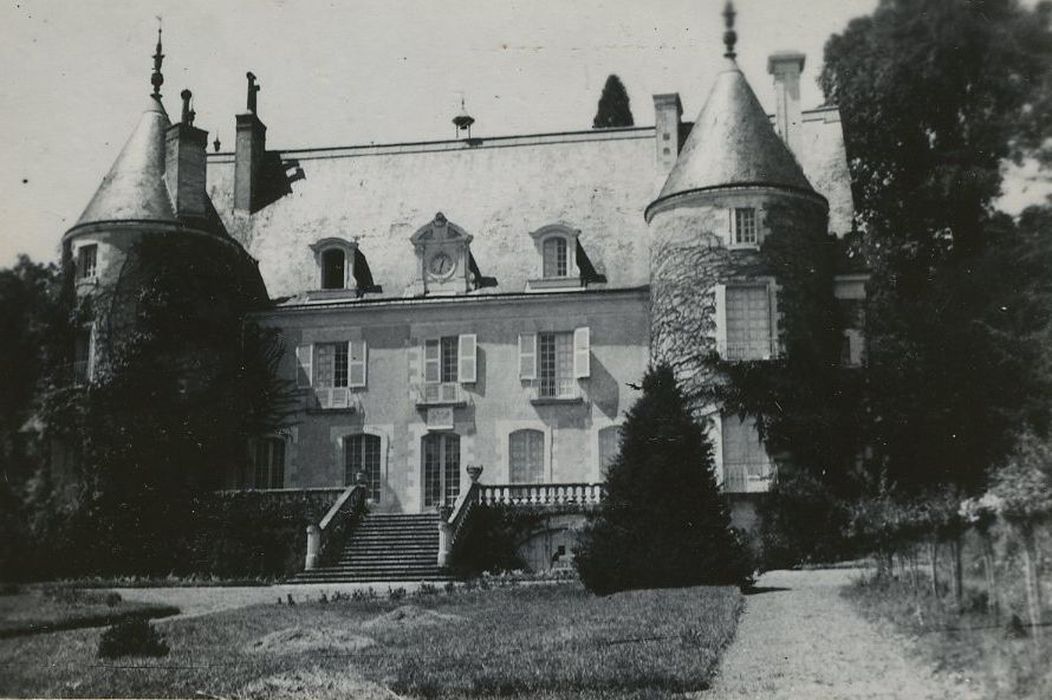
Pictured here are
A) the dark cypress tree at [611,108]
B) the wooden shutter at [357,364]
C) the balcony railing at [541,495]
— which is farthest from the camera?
the dark cypress tree at [611,108]

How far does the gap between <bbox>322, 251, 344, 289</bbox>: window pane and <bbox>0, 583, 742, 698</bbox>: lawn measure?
1326cm

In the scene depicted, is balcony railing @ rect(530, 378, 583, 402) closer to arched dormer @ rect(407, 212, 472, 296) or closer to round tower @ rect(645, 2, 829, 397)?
round tower @ rect(645, 2, 829, 397)

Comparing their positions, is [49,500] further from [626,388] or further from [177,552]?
[626,388]

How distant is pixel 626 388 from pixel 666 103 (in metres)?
6.58

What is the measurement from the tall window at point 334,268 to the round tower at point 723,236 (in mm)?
7474

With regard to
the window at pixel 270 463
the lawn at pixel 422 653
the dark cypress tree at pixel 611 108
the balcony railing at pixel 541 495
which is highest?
the dark cypress tree at pixel 611 108

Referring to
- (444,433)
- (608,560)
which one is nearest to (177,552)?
(444,433)

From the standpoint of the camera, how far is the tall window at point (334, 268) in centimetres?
2897

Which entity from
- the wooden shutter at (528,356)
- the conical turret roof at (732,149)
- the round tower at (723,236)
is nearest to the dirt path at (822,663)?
the round tower at (723,236)

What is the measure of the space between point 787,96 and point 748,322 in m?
6.07

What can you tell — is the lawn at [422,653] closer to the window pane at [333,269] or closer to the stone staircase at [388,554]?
the stone staircase at [388,554]

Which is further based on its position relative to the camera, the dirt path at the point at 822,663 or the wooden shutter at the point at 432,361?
the wooden shutter at the point at 432,361

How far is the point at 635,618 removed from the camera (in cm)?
1435

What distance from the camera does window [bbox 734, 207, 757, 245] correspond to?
24.9m
